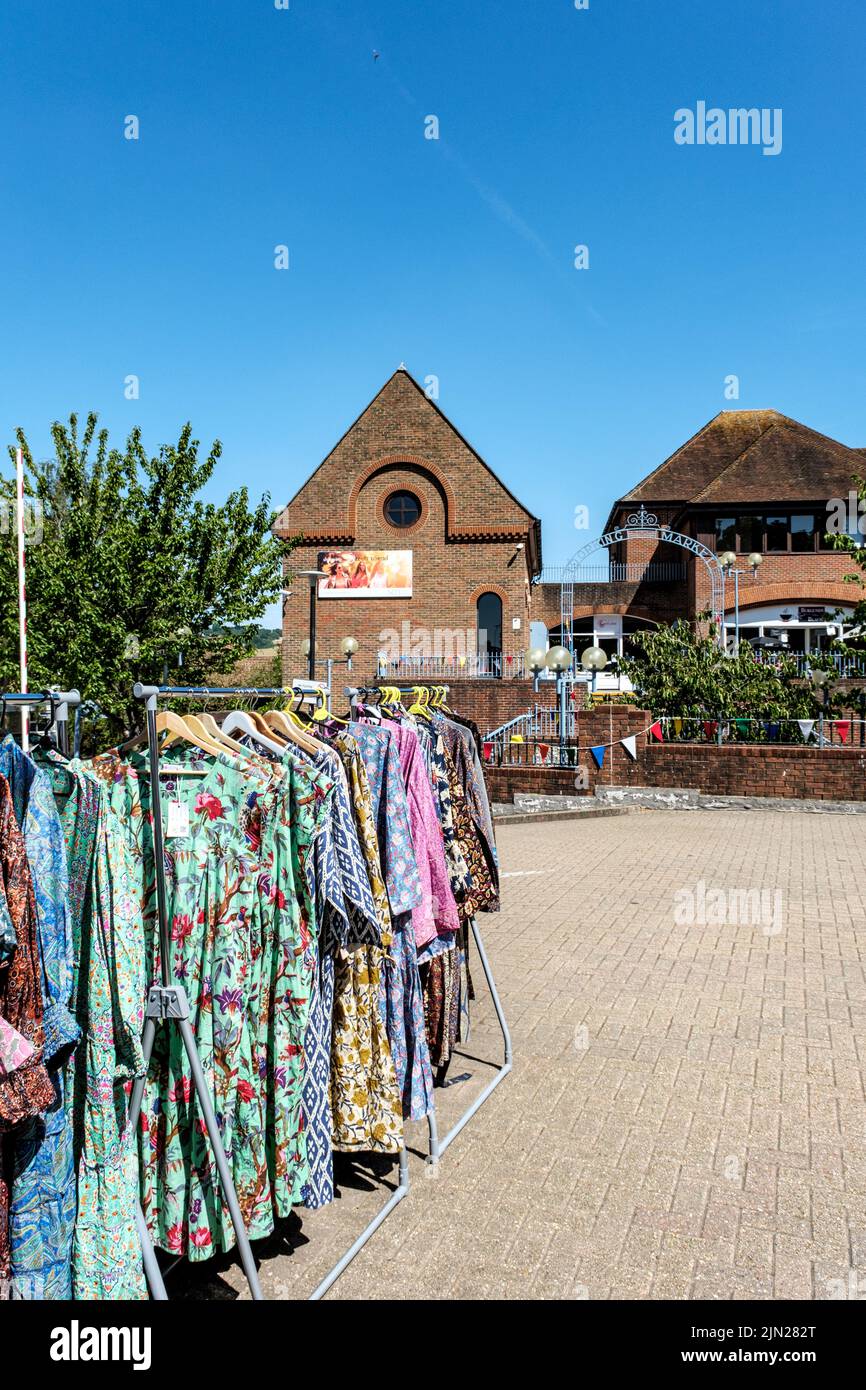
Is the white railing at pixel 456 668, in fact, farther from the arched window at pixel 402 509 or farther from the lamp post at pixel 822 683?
the lamp post at pixel 822 683

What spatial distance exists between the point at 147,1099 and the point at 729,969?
5.35m

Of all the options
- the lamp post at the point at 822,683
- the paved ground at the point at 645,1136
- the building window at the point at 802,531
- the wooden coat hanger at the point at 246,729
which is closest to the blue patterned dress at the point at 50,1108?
the paved ground at the point at 645,1136

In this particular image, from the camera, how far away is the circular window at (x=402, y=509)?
107 feet

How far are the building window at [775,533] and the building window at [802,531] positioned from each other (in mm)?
381

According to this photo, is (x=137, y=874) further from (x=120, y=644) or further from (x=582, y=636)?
(x=582, y=636)

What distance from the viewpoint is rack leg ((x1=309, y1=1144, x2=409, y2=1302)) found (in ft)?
10.5

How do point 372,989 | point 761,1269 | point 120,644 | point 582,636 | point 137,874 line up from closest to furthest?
1. point 137,874
2. point 761,1269
3. point 372,989
4. point 120,644
5. point 582,636

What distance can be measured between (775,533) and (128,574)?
25.2 meters

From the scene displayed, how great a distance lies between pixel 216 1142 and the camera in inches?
112

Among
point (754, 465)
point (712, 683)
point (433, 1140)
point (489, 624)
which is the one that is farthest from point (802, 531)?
point (433, 1140)
